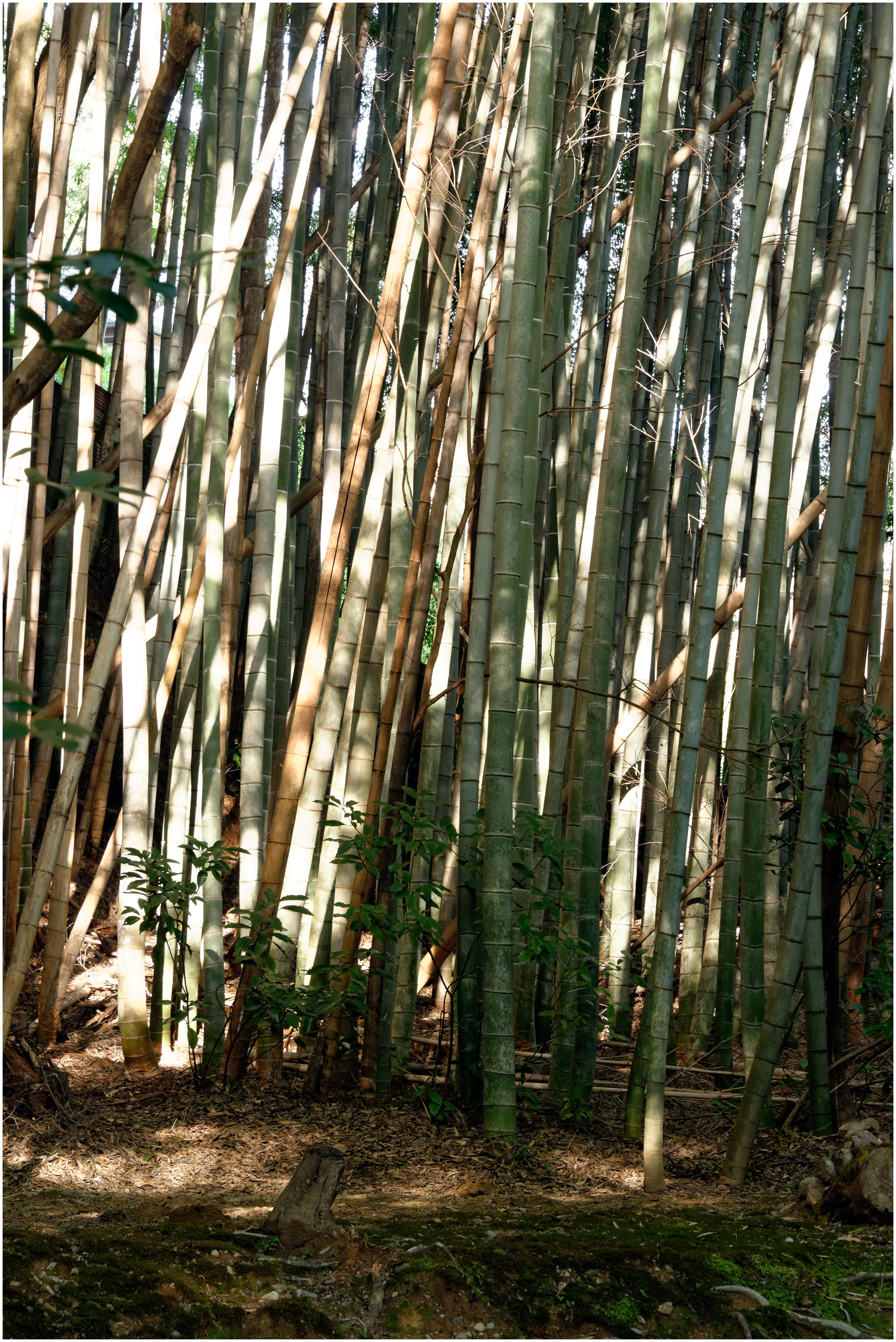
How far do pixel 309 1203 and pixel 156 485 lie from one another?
1599mm

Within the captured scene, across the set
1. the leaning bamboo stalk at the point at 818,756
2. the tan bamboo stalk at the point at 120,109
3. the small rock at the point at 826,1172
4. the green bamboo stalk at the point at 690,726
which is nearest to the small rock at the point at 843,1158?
the small rock at the point at 826,1172

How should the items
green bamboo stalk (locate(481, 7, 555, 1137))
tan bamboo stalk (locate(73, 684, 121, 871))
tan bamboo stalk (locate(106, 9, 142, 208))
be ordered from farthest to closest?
1. tan bamboo stalk (locate(73, 684, 121, 871))
2. tan bamboo stalk (locate(106, 9, 142, 208))
3. green bamboo stalk (locate(481, 7, 555, 1137))

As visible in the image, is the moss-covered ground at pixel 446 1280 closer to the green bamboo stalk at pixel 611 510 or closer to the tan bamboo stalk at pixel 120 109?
the green bamboo stalk at pixel 611 510

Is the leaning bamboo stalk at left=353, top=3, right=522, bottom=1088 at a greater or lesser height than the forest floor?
greater

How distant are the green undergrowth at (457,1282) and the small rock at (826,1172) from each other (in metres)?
0.17

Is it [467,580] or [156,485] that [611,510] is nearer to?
[467,580]

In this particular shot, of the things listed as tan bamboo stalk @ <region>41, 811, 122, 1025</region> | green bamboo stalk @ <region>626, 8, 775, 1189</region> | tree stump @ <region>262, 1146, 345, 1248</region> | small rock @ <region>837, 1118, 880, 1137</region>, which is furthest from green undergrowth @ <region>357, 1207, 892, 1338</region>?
tan bamboo stalk @ <region>41, 811, 122, 1025</region>

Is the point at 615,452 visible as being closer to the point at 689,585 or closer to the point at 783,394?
the point at 783,394

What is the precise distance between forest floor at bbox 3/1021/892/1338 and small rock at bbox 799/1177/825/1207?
39mm

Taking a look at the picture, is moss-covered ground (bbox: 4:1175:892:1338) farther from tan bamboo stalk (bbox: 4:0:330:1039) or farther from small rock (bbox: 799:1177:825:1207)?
tan bamboo stalk (bbox: 4:0:330:1039)

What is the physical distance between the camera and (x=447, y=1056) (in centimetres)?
327

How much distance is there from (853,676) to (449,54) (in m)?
Answer: 1.81

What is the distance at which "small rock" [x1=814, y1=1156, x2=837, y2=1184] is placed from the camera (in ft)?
7.32

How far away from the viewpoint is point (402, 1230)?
1.91m
